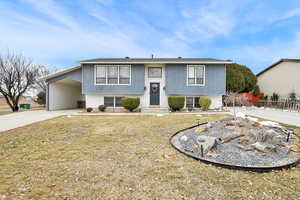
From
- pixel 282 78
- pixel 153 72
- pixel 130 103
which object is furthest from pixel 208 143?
pixel 282 78

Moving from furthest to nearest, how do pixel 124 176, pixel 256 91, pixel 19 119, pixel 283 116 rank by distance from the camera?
pixel 256 91
pixel 283 116
pixel 19 119
pixel 124 176

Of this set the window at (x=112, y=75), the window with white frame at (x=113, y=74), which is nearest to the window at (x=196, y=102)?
the window with white frame at (x=113, y=74)

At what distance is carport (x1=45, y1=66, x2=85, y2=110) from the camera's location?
44.4ft

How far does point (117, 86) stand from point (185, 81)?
6.31 m

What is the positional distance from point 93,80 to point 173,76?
741 cm

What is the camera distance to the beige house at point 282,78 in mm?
15906

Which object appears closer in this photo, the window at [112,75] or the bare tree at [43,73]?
the window at [112,75]

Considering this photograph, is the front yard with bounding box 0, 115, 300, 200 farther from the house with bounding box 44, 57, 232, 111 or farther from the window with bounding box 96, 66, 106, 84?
the window with bounding box 96, 66, 106, 84

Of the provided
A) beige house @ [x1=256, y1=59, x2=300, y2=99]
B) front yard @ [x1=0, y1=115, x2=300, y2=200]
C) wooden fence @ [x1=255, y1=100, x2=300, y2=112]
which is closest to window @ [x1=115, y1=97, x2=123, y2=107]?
front yard @ [x1=0, y1=115, x2=300, y2=200]

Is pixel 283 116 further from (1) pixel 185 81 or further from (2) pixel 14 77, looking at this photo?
(2) pixel 14 77

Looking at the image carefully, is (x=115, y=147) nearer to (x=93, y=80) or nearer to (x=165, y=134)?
(x=165, y=134)

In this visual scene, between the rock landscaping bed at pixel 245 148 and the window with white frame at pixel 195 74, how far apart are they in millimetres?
8665

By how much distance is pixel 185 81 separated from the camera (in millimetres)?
12977

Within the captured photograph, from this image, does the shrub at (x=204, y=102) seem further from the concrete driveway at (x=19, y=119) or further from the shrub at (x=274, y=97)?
the concrete driveway at (x=19, y=119)
